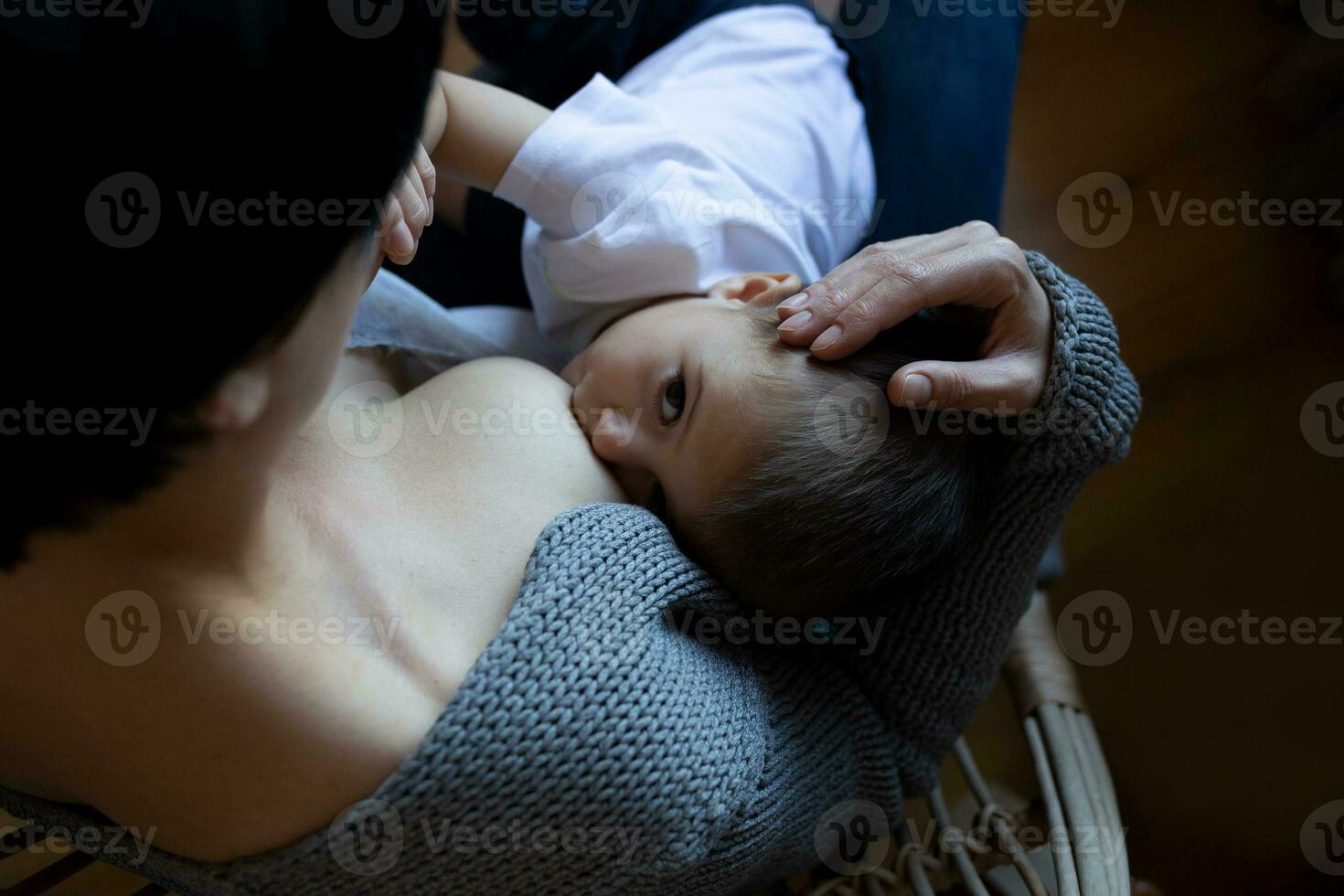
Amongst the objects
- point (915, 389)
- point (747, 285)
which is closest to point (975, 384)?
point (915, 389)

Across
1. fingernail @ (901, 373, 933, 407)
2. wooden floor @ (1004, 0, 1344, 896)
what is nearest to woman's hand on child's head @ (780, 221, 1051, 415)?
fingernail @ (901, 373, 933, 407)

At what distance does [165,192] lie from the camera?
16.8 inches

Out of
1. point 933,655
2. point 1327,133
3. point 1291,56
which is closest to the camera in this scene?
point 933,655

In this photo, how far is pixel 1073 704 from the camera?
1.07m

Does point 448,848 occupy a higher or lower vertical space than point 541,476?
lower

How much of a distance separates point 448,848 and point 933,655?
500 mm

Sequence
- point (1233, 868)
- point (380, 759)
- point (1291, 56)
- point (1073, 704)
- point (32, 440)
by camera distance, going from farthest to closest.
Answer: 1. point (1291, 56)
2. point (1233, 868)
3. point (1073, 704)
4. point (380, 759)
5. point (32, 440)

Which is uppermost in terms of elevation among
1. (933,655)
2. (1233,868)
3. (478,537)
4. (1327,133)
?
(1327,133)

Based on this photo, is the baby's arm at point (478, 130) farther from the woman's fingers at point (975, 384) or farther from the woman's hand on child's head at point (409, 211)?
the woman's fingers at point (975, 384)

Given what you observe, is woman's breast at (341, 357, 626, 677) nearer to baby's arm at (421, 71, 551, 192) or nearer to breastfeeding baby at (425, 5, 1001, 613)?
breastfeeding baby at (425, 5, 1001, 613)

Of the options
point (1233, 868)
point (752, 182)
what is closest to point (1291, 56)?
point (752, 182)

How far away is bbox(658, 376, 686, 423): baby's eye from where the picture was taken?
0.87 m

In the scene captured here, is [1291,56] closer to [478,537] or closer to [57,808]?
[478,537]

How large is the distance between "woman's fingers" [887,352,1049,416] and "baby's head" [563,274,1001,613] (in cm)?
3
